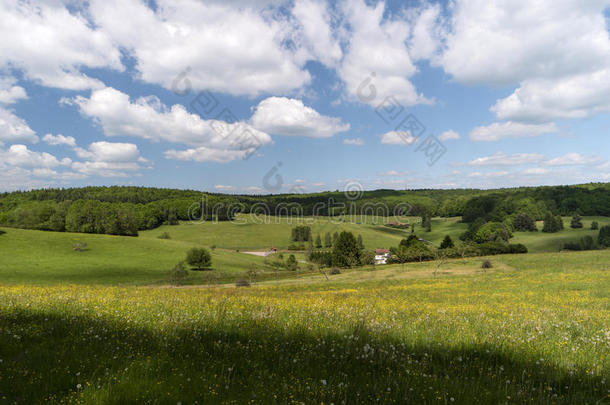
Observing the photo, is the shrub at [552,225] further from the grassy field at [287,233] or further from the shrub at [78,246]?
the shrub at [78,246]

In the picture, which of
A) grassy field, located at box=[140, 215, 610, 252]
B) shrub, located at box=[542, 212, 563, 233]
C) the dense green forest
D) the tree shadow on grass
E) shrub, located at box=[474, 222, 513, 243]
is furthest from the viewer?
shrub, located at box=[542, 212, 563, 233]

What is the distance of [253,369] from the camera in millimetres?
4844

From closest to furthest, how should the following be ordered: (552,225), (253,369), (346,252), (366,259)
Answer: (253,369), (346,252), (366,259), (552,225)

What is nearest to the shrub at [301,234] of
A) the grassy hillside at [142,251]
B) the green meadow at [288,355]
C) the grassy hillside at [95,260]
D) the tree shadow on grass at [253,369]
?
the grassy hillside at [142,251]

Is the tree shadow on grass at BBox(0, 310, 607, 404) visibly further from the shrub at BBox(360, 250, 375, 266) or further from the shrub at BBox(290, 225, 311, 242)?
the shrub at BBox(290, 225, 311, 242)

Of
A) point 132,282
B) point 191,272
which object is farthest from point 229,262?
point 132,282

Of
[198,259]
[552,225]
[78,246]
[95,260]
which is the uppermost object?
[552,225]

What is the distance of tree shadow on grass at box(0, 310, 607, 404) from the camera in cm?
387

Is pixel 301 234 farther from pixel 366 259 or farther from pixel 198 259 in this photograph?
pixel 198 259

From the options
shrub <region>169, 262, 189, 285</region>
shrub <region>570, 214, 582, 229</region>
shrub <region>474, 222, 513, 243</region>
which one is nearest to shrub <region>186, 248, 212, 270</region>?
shrub <region>169, 262, 189, 285</region>

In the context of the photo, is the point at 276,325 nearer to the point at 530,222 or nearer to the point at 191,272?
the point at 191,272

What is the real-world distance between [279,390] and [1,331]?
5948 millimetres

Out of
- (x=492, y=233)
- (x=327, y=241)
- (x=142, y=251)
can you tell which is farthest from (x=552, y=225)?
(x=142, y=251)

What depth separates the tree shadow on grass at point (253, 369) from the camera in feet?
12.7
